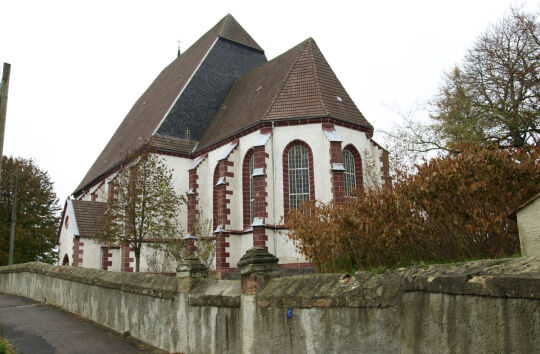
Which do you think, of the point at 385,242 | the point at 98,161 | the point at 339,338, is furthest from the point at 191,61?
the point at 339,338

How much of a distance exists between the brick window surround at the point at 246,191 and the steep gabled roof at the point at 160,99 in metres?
5.71

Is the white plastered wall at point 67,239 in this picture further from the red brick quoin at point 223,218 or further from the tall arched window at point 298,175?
the tall arched window at point 298,175

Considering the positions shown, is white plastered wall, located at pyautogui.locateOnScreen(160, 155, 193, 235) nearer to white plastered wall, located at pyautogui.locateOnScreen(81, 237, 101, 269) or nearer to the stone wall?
white plastered wall, located at pyautogui.locateOnScreen(81, 237, 101, 269)

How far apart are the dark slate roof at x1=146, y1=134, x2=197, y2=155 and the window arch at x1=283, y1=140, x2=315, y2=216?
620 centimetres

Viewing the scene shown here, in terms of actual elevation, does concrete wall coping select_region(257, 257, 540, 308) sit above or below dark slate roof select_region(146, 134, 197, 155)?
below

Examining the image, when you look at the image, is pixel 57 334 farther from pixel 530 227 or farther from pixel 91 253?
pixel 91 253

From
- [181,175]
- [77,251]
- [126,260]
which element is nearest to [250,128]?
[181,175]

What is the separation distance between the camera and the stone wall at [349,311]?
3277mm

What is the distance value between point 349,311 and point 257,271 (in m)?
1.77

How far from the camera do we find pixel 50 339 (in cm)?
896

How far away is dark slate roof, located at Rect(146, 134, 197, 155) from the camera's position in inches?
867

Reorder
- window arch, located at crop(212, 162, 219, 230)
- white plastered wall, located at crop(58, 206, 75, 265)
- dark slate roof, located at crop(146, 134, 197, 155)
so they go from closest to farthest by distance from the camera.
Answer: window arch, located at crop(212, 162, 219, 230)
dark slate roof, located at crop(146, 134, 197, 155)
white plastered wall, located at crop(58, 206, 75, 265)

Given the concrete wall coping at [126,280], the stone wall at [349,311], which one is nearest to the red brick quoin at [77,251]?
the concrete wall coping at [126,280]

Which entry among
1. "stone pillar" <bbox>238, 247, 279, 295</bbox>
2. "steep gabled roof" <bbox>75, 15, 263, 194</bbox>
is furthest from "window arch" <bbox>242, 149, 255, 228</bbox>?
"stone pillar" <bbox>238, 247, 279, 295</bbox>
